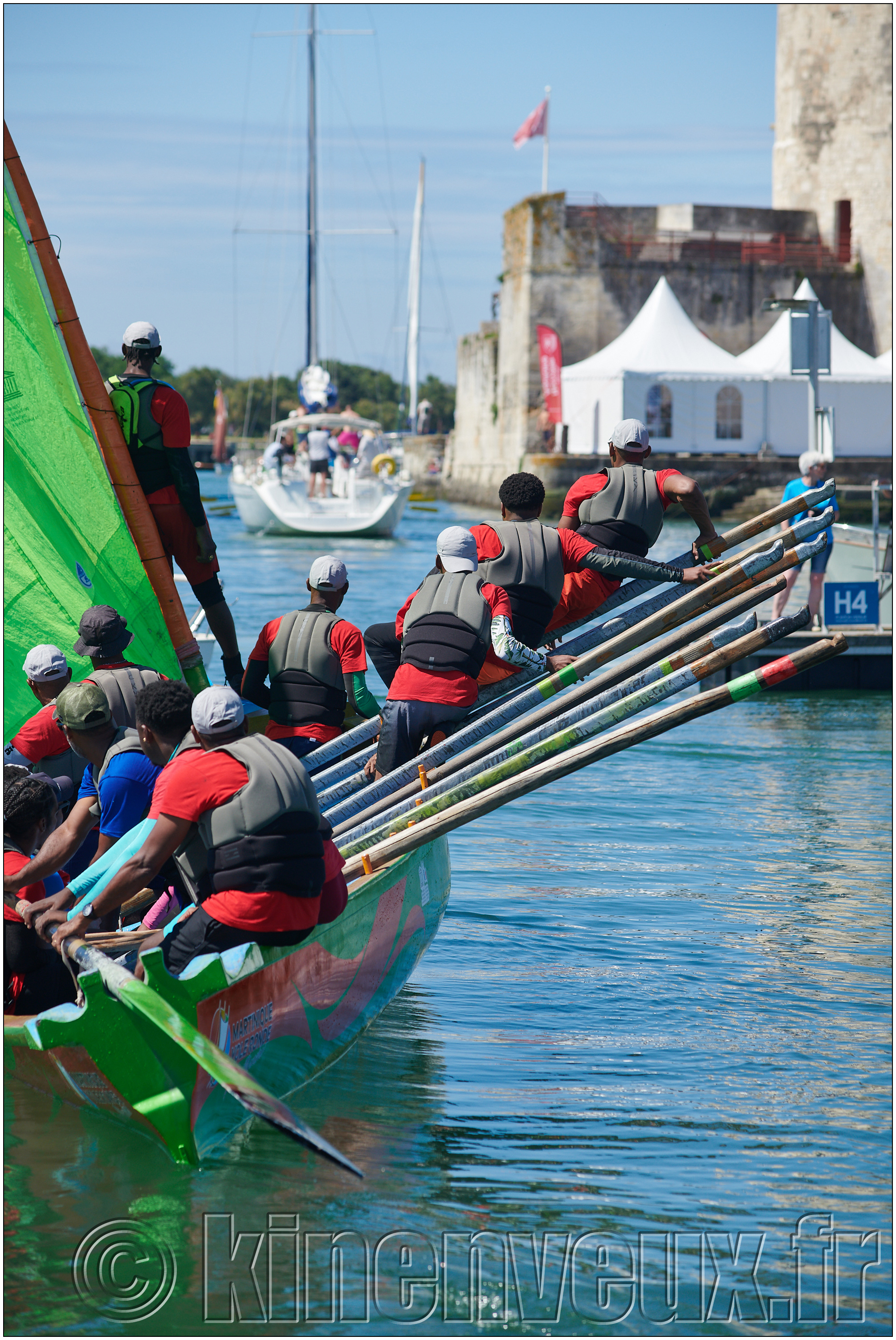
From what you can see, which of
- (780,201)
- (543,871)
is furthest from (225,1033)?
(780,201)

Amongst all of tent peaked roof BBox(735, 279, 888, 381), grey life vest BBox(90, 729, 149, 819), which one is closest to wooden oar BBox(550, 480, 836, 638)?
grey life vest BBox(90, 729, 149, 819)

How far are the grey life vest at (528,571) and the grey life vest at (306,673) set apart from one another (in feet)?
3.24

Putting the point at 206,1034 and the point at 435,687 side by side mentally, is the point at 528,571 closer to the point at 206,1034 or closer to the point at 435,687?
the point at 435,687

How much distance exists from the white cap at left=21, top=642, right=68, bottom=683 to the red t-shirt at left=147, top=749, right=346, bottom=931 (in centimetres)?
211

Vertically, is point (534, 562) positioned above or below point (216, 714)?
above

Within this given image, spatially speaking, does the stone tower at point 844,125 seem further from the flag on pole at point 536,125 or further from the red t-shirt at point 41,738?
the red t-shirt at point 41,738

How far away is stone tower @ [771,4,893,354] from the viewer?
169 feet

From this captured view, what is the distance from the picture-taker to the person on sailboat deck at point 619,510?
355 inches

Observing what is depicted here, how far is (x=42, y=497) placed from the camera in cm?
847

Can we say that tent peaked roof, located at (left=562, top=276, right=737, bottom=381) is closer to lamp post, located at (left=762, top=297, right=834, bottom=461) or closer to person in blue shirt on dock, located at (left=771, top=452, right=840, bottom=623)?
person in blue shirt on dock, located at (left=771, top=452, right=840, bottom=623)

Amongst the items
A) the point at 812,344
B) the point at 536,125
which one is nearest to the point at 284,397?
the point at 536,125

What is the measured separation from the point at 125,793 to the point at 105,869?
0.41 metres

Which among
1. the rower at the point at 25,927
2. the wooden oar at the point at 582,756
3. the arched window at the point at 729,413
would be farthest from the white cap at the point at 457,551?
the arched window at the point at 729,413

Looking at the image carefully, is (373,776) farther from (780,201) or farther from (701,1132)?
(780,201)
